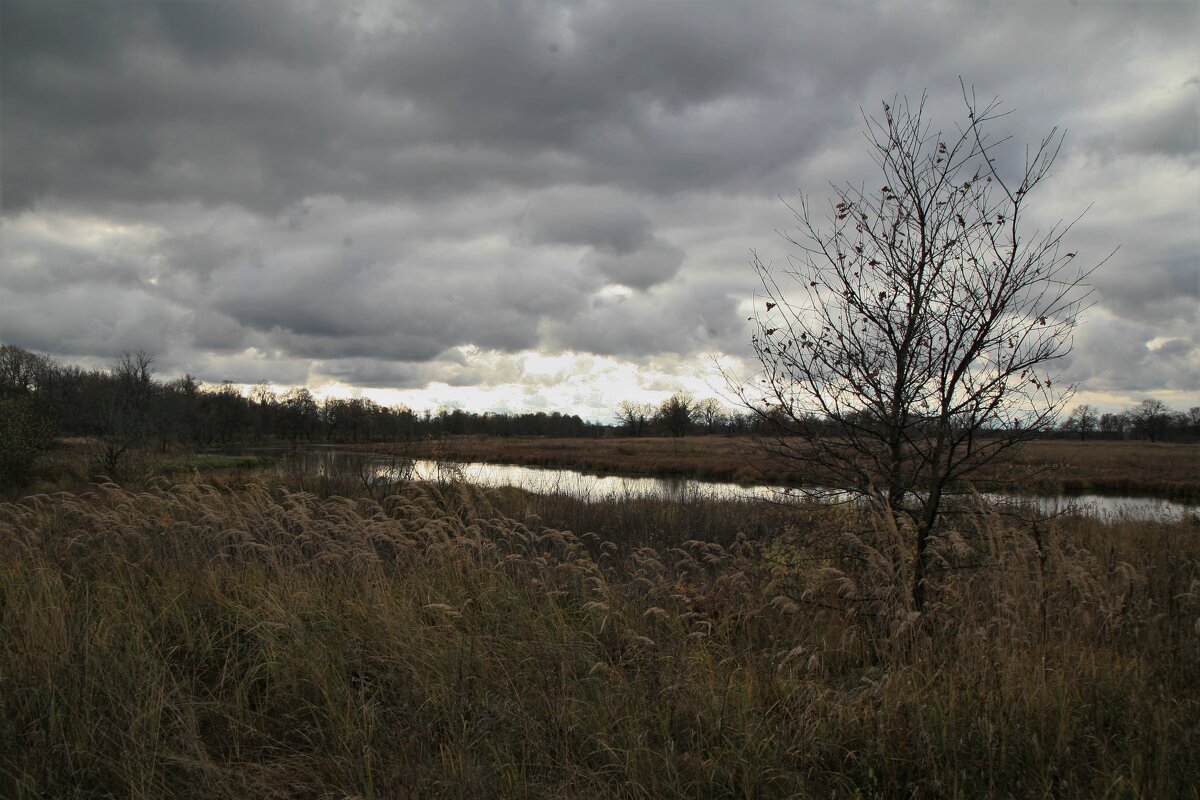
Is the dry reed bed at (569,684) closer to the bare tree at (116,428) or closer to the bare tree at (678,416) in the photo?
the bare tree at (116,428)

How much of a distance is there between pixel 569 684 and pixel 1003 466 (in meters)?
4.80

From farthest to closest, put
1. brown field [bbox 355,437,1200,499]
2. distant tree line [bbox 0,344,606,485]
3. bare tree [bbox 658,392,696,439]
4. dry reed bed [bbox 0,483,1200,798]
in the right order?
bare tree [bbox 658,392,696,439]
distant tree line [bbox 0,344,606,485]
brown field [bbox 355,437,1200,499]
dry reed bed [bbox 0,483,1200,798]

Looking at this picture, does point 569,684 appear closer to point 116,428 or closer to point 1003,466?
point 1003,466

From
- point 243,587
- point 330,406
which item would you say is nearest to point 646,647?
point 243,587

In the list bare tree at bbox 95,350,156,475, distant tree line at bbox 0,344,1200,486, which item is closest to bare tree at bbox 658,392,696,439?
distant tree line at bbox 0,344,1200,486

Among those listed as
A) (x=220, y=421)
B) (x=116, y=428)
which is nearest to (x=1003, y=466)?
(x=116, y=428)

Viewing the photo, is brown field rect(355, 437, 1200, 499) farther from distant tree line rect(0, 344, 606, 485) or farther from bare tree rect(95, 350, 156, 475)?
bare tree rect(95, 350, 156, 475)

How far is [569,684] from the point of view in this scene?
3895mm

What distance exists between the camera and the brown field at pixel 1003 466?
6.14 metres

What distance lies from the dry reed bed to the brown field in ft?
2.43

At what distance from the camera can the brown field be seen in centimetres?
614

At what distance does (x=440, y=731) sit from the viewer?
11.7 ft

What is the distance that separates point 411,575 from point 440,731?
256cm

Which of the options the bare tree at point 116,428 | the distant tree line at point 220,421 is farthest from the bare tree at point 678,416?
the bare tree at point 116,428
